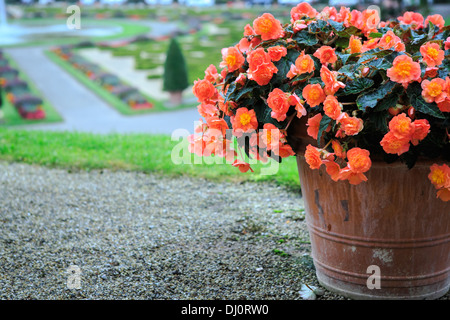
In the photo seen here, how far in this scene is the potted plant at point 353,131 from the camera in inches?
71.1

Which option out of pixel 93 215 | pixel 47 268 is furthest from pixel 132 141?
pixel 47 268

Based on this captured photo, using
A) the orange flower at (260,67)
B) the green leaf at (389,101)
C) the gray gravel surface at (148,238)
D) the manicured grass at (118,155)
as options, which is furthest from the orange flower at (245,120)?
the manicured grass at (118,155)

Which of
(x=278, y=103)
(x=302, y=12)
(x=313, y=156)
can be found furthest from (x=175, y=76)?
(x=313, y=156)

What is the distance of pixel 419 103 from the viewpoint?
1.79 meters

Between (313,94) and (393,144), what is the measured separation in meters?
0.32

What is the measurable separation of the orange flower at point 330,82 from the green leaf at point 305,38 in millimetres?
236

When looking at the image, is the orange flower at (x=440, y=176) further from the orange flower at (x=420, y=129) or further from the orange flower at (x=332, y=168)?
the orange flower at (x=332, y=168)

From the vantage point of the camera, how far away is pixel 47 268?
7.95ft

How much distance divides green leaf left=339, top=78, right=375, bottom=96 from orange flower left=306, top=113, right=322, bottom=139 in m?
0.11

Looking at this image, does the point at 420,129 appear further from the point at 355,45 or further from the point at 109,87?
the point at 109,87

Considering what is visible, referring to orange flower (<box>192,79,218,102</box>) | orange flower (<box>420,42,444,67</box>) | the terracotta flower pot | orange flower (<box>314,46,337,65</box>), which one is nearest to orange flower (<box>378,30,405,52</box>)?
orange flower (<box>420,42,444,67</box>)

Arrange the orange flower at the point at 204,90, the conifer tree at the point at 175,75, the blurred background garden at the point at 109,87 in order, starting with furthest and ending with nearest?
the conifer tree at the point at 175,75 → the blurred background garden at the point at 109,87 → the orange flower at the point at 204,90

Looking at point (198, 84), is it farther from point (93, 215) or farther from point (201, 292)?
point (93, 215)

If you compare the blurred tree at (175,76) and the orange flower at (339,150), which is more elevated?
the orange flower at (339,150)
